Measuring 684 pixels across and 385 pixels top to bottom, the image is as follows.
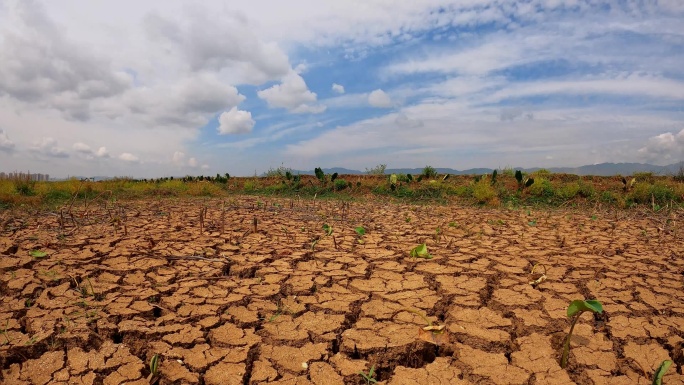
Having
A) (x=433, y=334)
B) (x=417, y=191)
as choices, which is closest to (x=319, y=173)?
(x=417, y=191)

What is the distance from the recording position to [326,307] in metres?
2.30

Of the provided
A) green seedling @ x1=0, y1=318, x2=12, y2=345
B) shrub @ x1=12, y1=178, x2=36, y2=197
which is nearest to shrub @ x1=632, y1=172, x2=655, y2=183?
green seedling @ x1=0, y1=318, x2=12, y2=345

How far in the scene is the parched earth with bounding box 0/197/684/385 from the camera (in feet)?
5.68

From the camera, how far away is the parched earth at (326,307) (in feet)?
5.68

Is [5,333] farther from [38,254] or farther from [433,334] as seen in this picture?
[433,334]

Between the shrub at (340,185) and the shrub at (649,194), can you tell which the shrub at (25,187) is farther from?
the shrub at (649,194)

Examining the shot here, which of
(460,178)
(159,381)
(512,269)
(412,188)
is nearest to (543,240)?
(512,269)

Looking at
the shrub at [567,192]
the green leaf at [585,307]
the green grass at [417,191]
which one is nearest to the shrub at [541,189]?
the green grass at [417,191]

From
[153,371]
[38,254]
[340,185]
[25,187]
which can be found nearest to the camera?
[153,371]

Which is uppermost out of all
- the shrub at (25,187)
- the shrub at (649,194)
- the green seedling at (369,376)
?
the shrub at (25,187)

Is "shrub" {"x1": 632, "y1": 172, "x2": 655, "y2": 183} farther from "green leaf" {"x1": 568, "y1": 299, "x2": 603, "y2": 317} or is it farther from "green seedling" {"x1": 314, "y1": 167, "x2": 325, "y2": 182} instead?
"green leaf" {"x1": 568, "y1": 299, "x2": 603, "y2": 317}

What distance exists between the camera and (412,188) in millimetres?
9562

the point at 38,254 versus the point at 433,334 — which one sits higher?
the point at 38,254

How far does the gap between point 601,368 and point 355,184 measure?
9000 mm
